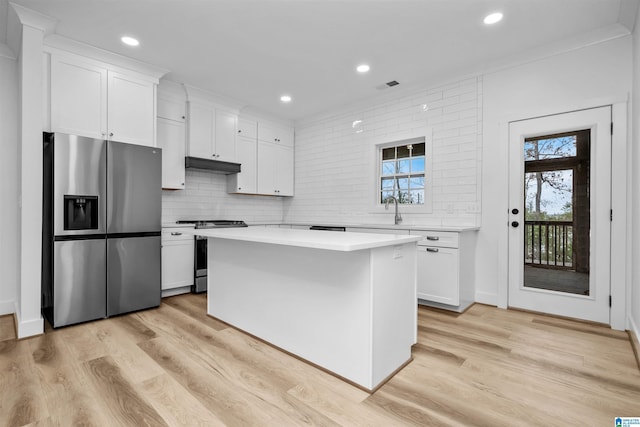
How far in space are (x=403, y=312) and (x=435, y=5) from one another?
2362 millimetres

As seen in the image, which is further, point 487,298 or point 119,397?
point 487,298

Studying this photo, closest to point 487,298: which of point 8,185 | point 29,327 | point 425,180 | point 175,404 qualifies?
point 425,180

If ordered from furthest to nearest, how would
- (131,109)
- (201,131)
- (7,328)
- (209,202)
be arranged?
1. (209,202)
2. (201,131)
3. (131,109)
4. (7,328)

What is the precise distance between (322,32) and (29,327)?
11.6ft

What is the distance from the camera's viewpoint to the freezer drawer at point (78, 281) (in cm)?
273

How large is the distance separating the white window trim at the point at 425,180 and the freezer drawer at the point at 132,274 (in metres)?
2.84

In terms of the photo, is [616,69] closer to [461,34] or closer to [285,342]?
[461,34]

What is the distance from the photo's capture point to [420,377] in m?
1.93

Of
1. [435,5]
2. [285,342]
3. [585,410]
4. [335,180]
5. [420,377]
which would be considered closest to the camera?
[585,410]

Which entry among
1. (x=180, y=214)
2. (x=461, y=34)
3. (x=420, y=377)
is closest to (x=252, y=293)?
(x=420, y=377)

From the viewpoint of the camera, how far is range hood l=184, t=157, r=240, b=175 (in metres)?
4.06

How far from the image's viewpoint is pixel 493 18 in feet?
8.60

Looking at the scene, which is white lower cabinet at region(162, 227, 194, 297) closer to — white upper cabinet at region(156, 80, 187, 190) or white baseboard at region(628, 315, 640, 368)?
white upper cabinet at region(156, 80, 187, 190)

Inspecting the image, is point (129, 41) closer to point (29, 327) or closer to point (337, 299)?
point (29, 327)
